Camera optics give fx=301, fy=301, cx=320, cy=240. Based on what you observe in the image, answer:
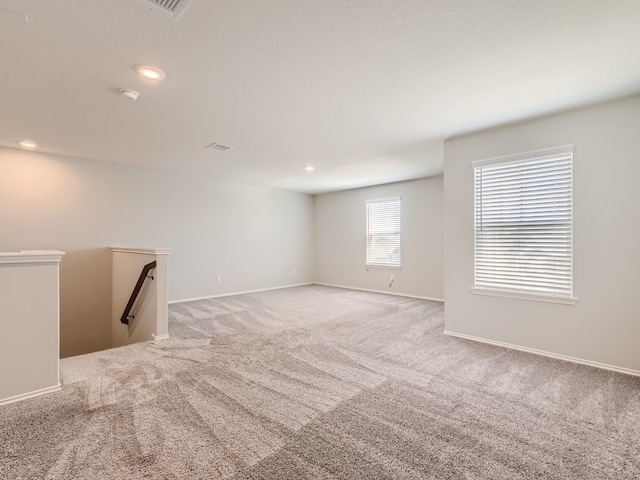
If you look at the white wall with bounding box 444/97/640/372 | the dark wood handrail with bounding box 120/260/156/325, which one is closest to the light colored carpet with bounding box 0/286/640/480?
the white wall with bounding box 444/97/640/372

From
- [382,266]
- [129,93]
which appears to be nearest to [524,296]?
[382,266]

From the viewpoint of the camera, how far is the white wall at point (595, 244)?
2.81 meters

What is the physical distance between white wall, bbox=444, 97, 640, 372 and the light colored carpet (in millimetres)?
274

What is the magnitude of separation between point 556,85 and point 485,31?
1.19 meters

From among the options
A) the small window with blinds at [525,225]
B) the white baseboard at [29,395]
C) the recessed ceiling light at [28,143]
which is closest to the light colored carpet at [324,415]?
the white baseboard at [29,395]

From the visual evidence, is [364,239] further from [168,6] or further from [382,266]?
[168,6]

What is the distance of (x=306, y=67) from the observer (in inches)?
91.4

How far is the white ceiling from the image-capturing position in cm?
178

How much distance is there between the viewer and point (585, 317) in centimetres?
304

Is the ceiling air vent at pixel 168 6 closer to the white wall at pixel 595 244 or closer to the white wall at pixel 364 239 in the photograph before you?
the white wall at pixel 595 244

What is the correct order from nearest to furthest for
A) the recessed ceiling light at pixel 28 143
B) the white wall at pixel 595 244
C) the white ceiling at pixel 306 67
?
1. the white ceiling at pixel 306 67
2. the white wall at pixel 595 244
3. the recessed ceiling light at pixel 28 143

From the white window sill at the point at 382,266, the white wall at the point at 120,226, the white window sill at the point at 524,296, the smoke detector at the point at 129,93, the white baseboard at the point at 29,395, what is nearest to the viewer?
the white baseboard at the point at 29,395

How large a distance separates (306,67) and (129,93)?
1633 mm

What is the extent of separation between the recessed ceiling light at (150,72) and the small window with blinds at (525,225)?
349cm
